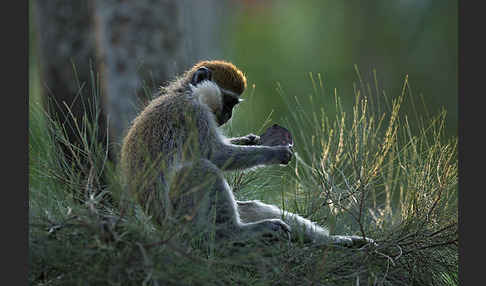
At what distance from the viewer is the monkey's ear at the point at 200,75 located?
3445mm

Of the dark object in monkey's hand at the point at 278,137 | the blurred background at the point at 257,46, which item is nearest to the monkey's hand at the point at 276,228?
the dark object in monkey's hand at the point at 278,137

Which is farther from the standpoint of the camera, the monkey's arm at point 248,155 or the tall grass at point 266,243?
the monkey's arm at point 248,155

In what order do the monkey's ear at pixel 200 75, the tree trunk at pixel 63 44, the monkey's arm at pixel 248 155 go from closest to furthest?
the monkey's arm at pixel 248 155 → the monkey's ear at pixel 200 75 → the tree trunk at pixel 63 44

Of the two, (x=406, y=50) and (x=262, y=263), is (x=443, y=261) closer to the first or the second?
(x=262, y=263)

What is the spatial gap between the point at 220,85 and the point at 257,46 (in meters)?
19.6

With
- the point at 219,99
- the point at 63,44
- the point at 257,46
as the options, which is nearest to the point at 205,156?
the point at 219,99

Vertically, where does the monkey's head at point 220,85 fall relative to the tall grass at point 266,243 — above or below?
above

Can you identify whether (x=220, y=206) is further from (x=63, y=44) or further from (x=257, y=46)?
(x=257, y=46)

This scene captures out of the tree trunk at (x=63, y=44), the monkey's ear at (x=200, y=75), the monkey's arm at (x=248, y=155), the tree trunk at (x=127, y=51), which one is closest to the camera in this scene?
the monkey's arm at (x=248, y=155)

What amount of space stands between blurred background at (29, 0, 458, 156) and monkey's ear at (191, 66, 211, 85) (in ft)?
0.78

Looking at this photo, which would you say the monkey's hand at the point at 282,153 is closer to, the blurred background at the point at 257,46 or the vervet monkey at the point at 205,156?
the vervet monkey at the point at 205,156

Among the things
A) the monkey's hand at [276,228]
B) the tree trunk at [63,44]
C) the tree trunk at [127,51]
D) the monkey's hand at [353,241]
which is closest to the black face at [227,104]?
the monkey's hand at [276,228]

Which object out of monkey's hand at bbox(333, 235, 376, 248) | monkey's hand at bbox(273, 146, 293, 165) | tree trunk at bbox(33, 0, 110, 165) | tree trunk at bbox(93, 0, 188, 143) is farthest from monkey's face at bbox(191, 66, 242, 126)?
tree trunk at bbox(33, 0, 110, 165)

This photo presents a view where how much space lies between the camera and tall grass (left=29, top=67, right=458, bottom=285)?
7.02 feet
